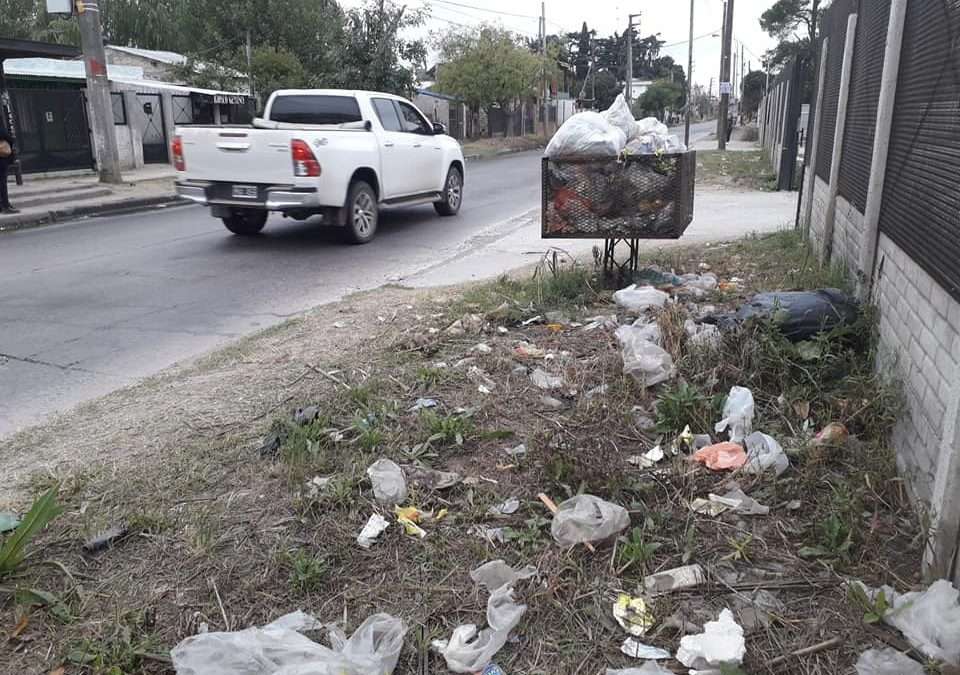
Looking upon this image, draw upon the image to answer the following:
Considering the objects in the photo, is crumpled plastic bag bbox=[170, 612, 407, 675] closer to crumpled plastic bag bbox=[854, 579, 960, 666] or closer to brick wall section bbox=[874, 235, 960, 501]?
crumpled plastic bag bbox=[854, 579, 960, 666]

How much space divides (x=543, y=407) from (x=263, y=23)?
28.7 m

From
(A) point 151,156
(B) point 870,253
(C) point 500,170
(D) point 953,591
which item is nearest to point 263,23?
(A) point 151,156

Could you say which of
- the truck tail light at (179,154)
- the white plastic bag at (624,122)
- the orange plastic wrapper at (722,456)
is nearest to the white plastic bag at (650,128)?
the white plastic bag at (624,122)

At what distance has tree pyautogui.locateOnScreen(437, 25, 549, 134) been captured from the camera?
123 ft

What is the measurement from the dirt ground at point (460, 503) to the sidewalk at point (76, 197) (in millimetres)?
10606

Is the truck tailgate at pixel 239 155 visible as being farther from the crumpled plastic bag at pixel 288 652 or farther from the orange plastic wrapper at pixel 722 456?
the crumpled plastic bag at pixel 288 652

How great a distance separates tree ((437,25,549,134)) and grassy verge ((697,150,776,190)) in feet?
48.5

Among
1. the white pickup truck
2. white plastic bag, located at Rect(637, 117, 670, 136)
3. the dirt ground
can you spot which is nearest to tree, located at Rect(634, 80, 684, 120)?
the white pickup truck

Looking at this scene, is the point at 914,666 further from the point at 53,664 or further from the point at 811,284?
the point at 811,284

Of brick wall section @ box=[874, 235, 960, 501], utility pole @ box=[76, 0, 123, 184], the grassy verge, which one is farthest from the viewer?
the grassy verge

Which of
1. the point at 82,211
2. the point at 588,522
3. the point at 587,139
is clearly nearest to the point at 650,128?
the point at 587,139

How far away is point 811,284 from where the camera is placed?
20.3 ft

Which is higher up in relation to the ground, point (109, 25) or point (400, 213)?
point (109, 25)

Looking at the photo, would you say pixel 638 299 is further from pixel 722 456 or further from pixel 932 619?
pixel 932 619
